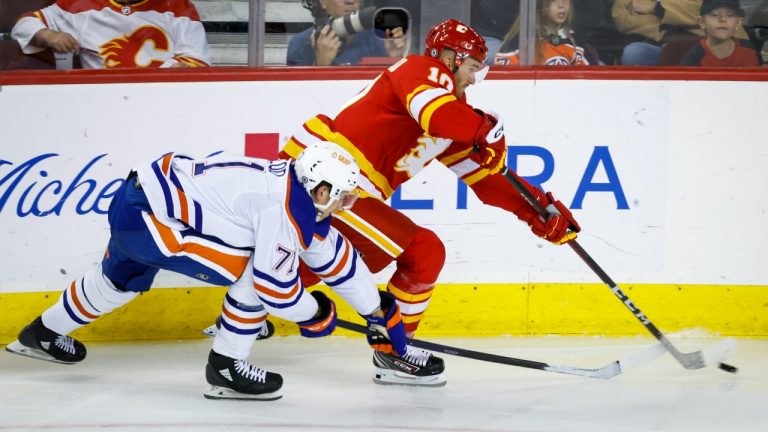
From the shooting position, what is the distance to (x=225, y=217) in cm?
345

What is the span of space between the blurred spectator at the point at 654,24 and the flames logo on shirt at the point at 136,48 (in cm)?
173

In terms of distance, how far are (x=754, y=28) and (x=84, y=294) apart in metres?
2.66

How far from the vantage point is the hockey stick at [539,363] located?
150 inches

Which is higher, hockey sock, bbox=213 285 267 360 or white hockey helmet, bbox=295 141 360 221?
white hockey helmet, bbox=295 141 360 221

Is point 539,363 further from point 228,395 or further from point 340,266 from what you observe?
point 228,395

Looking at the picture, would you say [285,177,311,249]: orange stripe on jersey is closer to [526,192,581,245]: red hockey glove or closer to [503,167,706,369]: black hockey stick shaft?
[503,167,706,369]: black hockey stick shaft

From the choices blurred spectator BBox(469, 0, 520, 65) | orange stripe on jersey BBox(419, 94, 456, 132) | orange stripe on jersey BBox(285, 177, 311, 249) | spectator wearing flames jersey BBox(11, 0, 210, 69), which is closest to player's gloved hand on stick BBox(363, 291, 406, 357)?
orange stripe on jersey BBox(285, 177, 311, 249)

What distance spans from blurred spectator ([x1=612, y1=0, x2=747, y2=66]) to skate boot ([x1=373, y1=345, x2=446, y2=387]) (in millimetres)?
1428

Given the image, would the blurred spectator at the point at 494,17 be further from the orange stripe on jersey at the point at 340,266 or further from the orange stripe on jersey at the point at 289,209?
the orange stripe on jersey at the point at 289,209

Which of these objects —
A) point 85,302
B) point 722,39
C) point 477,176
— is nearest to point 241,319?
point 85,302

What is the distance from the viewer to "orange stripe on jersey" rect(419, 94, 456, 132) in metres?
3.52

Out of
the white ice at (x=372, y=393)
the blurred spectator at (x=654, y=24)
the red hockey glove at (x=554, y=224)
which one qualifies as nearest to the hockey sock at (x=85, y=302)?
the white ice at (x=372, y=393)

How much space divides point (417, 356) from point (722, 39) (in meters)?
1.74

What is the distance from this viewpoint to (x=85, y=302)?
3.79m
